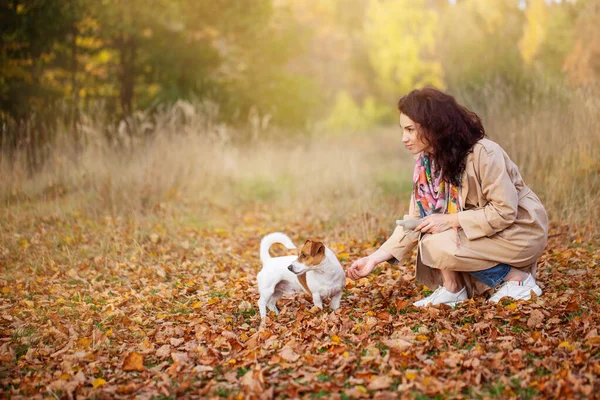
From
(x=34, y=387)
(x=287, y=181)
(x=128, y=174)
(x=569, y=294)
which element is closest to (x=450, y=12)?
(x=287, y=181)

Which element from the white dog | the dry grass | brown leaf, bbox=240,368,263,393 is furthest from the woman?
the dry grass

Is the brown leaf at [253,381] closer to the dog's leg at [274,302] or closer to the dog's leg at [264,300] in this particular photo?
the dog's leg at [264,300]

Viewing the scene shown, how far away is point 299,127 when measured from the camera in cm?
1828

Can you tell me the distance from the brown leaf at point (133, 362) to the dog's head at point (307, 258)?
112 centimetres

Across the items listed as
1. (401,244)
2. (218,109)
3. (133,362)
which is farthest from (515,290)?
(218,109)

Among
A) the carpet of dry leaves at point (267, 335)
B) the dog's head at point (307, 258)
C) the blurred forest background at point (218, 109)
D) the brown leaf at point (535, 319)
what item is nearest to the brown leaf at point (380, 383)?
the carpet of dry leaves at point (267, 335)

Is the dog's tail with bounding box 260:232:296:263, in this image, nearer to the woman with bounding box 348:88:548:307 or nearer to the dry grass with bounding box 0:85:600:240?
the woman with bounding box 348:88:548:307

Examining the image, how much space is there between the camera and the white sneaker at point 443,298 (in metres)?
4.24

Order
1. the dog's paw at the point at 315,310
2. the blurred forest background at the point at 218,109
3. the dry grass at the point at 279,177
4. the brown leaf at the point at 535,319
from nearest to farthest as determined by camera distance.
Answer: the brown leaf at the point at 535,319 < the dog's paw at the point at 315,310 < the dry grass at the point at 279,177 < the blurred forest background at the point at 218,109

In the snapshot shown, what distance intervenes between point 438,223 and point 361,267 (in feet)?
2.12

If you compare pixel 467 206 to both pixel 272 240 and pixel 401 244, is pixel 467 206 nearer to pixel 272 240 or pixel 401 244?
pixel 401 244

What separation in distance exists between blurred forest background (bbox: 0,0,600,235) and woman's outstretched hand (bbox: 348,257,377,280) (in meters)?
2.48

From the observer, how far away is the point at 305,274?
4277 mm

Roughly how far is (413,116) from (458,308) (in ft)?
4.59
